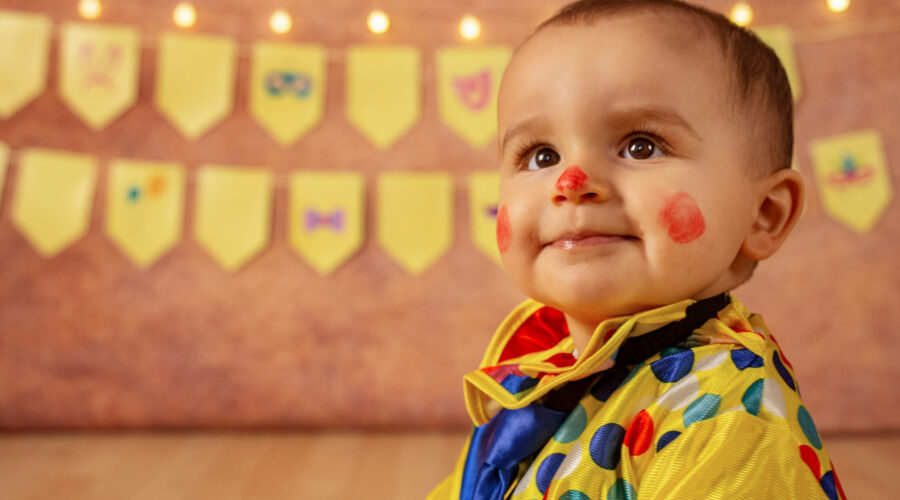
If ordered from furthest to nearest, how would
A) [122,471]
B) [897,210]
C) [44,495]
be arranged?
1. [897,210]
2. [122,471]
3. [44,495]

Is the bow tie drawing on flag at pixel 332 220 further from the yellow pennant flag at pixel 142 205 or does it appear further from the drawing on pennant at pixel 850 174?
the drawing on pennant at pixel 850 174

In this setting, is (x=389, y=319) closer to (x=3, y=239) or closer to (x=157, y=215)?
(x=157, y=215)

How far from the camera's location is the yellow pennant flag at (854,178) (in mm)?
2285

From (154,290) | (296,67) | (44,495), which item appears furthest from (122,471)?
(296,67)

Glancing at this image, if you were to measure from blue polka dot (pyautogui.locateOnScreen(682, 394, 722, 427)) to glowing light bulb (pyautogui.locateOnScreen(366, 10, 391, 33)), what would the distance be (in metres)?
2.21

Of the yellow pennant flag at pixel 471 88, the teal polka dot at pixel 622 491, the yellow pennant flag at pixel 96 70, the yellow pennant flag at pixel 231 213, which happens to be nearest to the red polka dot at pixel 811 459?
the teal polka dot at pixel 622 491

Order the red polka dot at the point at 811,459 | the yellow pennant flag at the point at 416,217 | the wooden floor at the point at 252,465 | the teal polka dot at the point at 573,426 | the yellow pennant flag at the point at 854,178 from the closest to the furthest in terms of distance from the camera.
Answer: the red polka dot at the point at 811,459 → the teal polka dot at the point at 573,426 → the wooden floor at the point at 252,465 → the yellow pennant flag at the point at 854,178 → the yellow pennant flag at the point at 416,217

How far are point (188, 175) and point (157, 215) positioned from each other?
18 cm

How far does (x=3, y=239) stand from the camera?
231 cm

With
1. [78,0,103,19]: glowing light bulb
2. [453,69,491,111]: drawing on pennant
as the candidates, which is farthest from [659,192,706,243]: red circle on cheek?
[78,0,103,19]: glowing light bulb

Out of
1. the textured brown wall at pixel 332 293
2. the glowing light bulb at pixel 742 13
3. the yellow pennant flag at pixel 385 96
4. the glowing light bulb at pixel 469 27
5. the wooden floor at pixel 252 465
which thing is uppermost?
the glowing light bulb at pixel 742 13

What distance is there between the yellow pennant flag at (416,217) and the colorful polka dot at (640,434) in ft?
6.32

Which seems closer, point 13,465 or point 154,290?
point 13,465

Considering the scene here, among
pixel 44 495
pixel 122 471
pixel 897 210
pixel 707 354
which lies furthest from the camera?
pixel 897 210
